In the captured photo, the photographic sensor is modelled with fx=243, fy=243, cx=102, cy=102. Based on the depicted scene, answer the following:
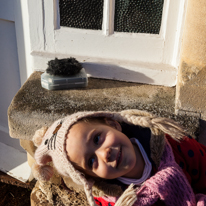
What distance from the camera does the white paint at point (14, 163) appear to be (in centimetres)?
249

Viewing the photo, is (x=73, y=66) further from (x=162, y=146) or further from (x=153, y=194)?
(x=153, y=194)

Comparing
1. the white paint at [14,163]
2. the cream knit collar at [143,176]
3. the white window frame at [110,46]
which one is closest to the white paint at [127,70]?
the white window frame at [110,46]

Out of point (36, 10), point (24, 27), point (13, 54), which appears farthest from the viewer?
point (13, 54)

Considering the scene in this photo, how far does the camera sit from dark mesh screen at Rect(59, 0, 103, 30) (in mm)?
1767

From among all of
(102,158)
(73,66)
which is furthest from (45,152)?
(73,66)

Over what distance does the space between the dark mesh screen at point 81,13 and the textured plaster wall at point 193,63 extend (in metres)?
0.68

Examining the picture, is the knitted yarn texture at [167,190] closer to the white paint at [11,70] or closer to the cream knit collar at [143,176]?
the cream knit collar at [143,176]

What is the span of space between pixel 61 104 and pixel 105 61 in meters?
0.48

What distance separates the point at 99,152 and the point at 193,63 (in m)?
0.78

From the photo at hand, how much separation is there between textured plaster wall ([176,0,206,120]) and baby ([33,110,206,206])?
27 centimetres

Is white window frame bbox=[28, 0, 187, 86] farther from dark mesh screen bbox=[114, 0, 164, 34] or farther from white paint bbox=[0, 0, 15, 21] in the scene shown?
white paint bbox=[0, 0, 15, 21]

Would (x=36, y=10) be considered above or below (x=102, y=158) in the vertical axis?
above

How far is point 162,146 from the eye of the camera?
1211mm

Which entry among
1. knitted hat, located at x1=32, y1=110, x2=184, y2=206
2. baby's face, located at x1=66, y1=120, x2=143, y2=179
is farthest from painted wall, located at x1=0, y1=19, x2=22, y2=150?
baby's face, located at x1=66, y1=120, x2=143, y2=179
